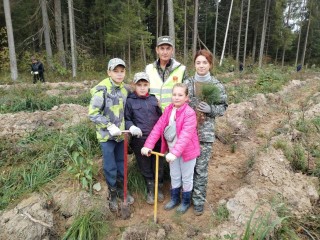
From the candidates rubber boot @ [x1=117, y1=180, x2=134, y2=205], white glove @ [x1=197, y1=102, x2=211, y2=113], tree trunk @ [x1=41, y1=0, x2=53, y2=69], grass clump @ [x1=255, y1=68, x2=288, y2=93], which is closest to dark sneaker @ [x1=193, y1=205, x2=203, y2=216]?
rubber boot @ [x1=117, y1=180, x2=134, y2=205]

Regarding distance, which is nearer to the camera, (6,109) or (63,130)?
(63,130)

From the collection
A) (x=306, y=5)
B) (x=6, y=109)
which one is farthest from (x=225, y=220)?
(x=306, y=5)

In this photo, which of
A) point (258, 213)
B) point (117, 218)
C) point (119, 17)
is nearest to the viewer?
point (258, 213)

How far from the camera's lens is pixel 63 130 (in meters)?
5.11

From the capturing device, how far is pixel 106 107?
3.42 meters

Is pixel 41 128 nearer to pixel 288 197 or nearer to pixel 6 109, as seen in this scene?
pixel 6 109

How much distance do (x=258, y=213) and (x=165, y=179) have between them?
1521mm

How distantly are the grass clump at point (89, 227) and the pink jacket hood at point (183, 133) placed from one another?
1129 millimetres

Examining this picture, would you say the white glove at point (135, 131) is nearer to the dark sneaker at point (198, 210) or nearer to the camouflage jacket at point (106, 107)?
the camouflage jacket at point (106, 107)

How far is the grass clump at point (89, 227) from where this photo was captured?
A: 330 centimetres

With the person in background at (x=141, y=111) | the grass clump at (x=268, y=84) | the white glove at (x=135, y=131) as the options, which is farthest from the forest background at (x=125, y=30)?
the white glove at (x=135, y=131)

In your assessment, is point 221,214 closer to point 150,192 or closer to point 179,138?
point 150,192

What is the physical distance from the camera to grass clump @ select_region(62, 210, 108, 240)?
10.8 feet

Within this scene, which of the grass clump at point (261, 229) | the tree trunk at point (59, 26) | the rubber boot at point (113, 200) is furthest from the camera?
the tree trunk at point (59, 26)
